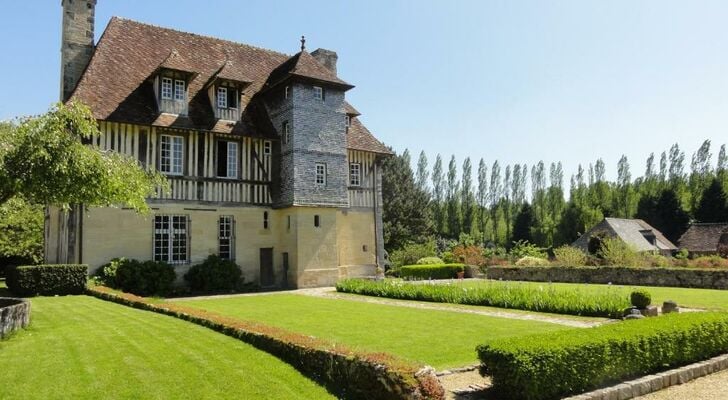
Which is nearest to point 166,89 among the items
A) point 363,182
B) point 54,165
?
point 363,182

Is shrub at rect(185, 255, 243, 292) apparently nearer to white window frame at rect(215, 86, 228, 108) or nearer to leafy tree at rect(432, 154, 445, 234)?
white window frame at rect(215, 86, 228, 108)

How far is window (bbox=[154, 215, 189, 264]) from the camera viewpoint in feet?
62.4

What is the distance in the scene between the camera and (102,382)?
241 inches

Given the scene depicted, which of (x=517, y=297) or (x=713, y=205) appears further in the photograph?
(x=713, y=205)

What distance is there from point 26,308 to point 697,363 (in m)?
11.0

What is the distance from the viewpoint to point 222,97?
20.5 metres

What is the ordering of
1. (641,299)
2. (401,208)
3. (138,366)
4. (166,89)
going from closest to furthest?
(138,366), (641,299), (166,89), (401,208)

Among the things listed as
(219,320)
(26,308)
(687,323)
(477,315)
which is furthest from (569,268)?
(26,308)

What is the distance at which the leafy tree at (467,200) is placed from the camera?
6569 centimetres

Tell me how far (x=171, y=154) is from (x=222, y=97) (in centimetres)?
306

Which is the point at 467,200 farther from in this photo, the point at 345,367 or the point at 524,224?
the point at 345,367

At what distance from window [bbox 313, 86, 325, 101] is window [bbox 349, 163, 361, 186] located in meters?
3.92

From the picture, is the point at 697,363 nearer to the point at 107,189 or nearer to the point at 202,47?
the point at 107,189

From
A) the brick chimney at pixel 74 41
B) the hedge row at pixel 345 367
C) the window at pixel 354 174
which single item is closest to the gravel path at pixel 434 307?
the hedge row at pixel 345 367
